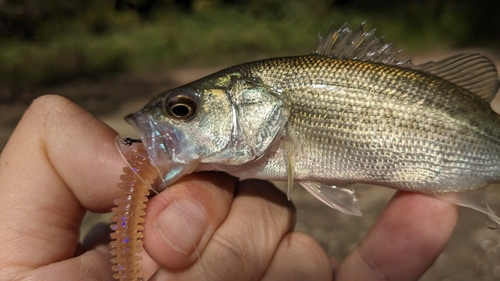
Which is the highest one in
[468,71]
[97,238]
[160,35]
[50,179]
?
[160,35]

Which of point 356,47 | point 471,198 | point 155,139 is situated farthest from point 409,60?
point 155,139

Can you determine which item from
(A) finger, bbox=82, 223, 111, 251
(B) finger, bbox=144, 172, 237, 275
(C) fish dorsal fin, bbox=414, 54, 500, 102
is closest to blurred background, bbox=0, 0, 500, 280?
(A) finger, bbox=82, 223, 111, 251

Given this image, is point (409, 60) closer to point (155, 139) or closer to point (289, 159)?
point (289, 159)

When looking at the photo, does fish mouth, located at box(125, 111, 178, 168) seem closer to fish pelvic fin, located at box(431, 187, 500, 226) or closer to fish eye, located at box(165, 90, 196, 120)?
fish eye, located at box(165, 90, 196, 120)

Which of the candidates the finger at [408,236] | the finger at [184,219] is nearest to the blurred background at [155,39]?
the finger at [184,219]

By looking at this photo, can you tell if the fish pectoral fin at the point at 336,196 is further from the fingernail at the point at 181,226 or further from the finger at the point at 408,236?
the fingernail at the point at 181,226

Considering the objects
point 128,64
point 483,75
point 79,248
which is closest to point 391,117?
point 483,75
